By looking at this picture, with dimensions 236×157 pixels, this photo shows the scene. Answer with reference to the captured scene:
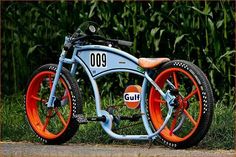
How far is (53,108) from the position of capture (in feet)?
22.9

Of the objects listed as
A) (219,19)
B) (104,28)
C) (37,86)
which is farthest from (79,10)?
(37,86)

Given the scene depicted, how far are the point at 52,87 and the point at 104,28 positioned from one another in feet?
7.84

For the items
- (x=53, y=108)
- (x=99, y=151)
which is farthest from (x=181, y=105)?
(x=53, y=108)

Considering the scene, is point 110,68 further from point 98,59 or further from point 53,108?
point 53,108

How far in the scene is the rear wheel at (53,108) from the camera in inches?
261

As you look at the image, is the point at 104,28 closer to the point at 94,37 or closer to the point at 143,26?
the point at 143,26

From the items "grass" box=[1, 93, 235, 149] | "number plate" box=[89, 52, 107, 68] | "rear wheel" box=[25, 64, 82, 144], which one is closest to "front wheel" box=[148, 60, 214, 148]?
"grass" box=[1, 93, 235, 149]

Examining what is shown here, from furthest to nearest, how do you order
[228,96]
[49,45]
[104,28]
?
[49,45] < [104,28] < [228,96]

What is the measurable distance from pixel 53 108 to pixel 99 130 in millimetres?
479

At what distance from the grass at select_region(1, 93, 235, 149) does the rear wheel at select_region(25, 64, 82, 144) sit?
0.21 meters

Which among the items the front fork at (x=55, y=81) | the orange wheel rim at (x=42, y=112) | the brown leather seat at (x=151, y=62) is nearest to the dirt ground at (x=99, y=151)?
the orange wheel rim at (x=42, y=112)

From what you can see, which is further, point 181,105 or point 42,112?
point 42,112

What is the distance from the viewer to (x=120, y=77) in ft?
29.4

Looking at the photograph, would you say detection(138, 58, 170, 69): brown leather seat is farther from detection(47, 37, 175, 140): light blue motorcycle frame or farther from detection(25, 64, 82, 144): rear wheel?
detection(25, 64, 82, 144): rear wheel
